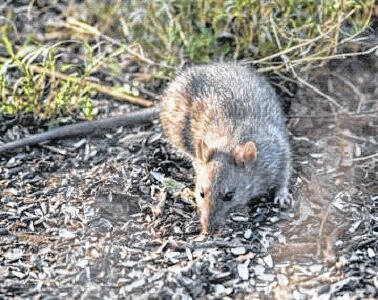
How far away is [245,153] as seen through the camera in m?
5.66

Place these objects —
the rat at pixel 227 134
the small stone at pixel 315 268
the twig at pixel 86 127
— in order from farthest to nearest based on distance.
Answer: the twig at pixel 86 127 < the rat at pixel 227 134 < the small stone at pixel 315 268

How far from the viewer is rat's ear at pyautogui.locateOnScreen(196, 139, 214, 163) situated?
5.67 meters

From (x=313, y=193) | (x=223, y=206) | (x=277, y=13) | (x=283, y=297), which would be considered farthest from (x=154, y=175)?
(x=277, y=13)

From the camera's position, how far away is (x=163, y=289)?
5.04m

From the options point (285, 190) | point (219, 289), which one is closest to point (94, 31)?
point (285, 190)

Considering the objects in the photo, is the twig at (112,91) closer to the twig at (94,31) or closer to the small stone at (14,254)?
the twig at (94,31)

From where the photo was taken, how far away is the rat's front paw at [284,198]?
5.99 meters

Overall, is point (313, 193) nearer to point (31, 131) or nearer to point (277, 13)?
point (277, 13)

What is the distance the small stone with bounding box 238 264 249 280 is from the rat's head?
0.38m

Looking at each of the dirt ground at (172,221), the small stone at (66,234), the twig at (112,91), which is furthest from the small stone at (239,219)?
the twig at (112,91)

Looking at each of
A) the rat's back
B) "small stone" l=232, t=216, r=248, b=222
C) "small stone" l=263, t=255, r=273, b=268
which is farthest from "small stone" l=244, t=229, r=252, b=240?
the rat's back

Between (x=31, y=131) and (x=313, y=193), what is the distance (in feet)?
8.25

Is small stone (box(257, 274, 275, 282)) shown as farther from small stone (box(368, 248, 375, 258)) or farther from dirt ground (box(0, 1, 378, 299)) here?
small stone (box(368, 248, 375, 258))

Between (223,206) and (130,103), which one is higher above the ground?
(130,103)
